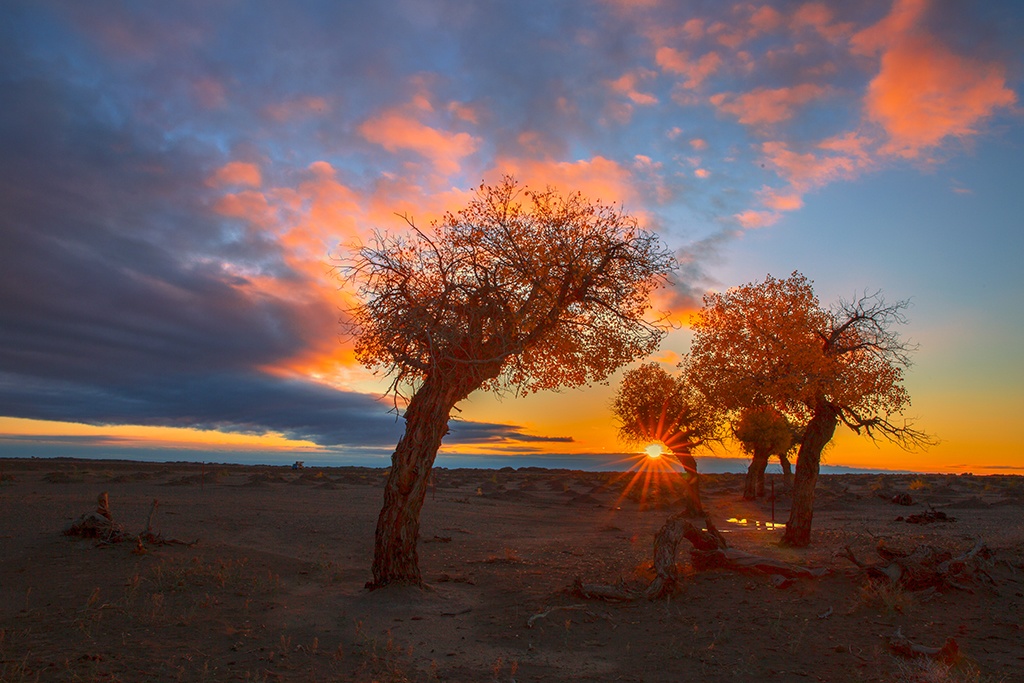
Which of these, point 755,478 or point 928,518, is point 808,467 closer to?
point 928,518

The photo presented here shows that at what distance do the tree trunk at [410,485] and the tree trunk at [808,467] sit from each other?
43.2 ft

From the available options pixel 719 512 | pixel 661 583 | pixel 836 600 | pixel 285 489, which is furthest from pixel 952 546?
pixel 285 489

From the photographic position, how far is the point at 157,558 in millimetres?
16109

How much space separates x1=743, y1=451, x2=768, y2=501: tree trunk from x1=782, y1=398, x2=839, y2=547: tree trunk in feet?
71.4

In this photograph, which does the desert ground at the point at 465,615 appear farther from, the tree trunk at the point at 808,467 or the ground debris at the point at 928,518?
the ground debris at the point at 928,518

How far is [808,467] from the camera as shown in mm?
21062

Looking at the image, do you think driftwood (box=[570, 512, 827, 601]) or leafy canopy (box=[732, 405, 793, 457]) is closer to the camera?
driftwood (box=[570, 512, 827, 601])

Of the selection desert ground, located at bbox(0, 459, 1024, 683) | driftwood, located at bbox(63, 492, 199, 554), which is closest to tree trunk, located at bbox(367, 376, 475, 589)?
desert ground, located at bbox(0, 459, 1024, 683)

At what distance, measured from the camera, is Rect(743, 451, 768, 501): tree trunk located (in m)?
43.2

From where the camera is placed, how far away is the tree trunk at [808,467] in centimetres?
2088

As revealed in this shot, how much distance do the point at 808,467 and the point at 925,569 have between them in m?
7.63

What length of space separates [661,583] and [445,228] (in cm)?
1057

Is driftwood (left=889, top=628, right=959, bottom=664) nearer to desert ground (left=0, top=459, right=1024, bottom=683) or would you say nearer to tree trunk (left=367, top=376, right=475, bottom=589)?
desert ground (left=0, top=459, right=1024, bottom=683)

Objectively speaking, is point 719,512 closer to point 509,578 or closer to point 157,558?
point 509,578
